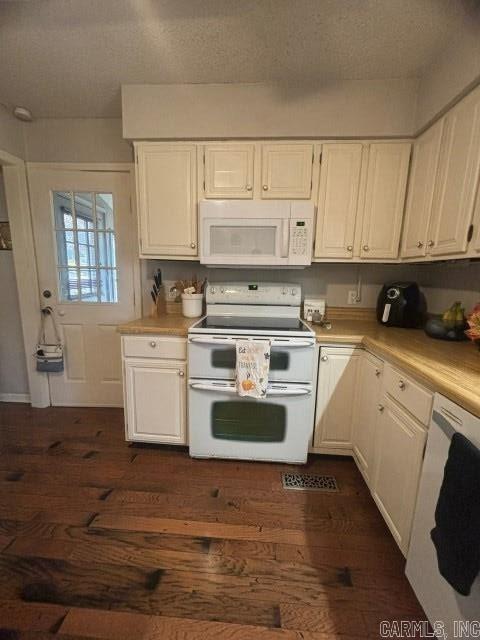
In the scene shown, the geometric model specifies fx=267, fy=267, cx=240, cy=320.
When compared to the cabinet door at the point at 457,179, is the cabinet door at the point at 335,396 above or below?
below

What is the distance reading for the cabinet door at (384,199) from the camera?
1.77 meters

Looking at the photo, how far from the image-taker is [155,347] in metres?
1.77

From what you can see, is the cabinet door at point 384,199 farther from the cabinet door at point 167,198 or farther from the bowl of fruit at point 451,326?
the cabinet door at point 167,198

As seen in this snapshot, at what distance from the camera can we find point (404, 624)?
1.00 meters

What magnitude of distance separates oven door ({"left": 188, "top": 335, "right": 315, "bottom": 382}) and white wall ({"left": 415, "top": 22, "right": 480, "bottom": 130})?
1.46 meters

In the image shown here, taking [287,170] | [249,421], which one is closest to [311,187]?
[287,170]

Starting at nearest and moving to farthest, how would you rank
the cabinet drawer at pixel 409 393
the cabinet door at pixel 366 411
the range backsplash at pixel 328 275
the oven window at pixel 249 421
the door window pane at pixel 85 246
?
1. the cabinet drawer at pixel 409 393
2. the cabinet door at pixel 366 411
3. the oven window at pixel 249 421
4. the range backsplash at pixel 328 275
5. the door window pane at pixel 85 246

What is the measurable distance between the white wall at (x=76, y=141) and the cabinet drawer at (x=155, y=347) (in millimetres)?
1522

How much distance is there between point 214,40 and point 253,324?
1.57 m

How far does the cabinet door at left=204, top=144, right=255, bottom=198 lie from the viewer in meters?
1.83

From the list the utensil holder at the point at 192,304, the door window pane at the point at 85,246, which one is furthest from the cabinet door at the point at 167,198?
the door window pane at the point at 85,246

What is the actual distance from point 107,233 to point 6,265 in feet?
3.17

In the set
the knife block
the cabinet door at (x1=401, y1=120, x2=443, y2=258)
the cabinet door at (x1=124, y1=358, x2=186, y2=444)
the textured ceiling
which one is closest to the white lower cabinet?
the cabinet door at (x1=124, y1=358, x2=186, y2=444)

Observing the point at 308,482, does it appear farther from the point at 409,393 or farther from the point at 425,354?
the point at 425,354
